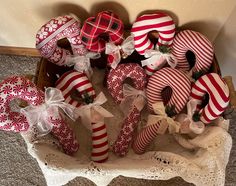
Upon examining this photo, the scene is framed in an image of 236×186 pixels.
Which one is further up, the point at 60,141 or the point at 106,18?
the point at 106,18

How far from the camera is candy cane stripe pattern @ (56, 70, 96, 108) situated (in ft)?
2.81

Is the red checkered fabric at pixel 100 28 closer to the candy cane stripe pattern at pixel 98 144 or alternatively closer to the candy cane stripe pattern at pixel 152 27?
the candy cane stripe pattern at pixel 152 27

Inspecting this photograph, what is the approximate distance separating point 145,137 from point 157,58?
0.23 meters

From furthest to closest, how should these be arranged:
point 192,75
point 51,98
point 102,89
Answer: point 102,89 → point 192,75 → point 51,98

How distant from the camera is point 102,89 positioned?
0.97 m

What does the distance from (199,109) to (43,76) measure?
450mm

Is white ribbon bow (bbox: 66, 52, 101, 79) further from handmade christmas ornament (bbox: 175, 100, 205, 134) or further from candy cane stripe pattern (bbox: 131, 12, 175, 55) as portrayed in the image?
handmade christmas ornament (bbox: 175, 100, 205, 134)

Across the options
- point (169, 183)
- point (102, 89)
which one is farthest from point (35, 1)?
point (169, 183)

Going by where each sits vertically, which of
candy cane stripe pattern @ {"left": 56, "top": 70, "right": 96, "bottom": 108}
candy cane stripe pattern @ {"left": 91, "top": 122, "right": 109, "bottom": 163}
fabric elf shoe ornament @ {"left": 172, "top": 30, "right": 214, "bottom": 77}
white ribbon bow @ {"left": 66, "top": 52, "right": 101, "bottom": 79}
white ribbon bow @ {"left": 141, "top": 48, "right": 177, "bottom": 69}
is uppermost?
fabric elf shoe ornament @ {"left": 172, "top": 30, "right": 214, "bottom": 77}

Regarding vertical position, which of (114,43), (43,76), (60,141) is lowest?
(60,141)

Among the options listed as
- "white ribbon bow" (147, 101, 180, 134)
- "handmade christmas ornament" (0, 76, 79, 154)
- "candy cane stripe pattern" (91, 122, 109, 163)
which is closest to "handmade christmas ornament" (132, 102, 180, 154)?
"white ribbon bow" (147, 101, 180, 134)

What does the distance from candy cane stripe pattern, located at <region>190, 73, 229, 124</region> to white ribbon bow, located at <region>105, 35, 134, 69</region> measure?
0.21m

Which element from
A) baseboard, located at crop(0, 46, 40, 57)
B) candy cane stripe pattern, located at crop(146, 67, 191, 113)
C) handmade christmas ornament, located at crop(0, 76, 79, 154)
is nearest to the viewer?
handmade christmas ornament, located at crop(0, 76, 79, 154)

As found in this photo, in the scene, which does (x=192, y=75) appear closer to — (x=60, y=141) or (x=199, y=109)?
(x=199, y=109)
